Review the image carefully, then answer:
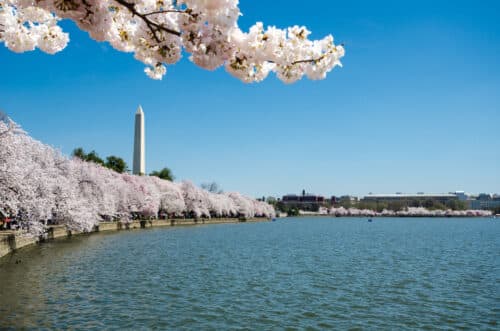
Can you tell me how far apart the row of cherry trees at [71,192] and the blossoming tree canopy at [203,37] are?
22520 millimetres

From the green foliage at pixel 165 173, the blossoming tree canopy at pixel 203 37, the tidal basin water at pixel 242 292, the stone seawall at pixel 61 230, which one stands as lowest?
the tidal basin water at pixel 242 292

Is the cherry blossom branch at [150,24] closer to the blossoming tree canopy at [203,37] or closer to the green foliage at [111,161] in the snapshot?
the blossoming tree canopy at [203,37]

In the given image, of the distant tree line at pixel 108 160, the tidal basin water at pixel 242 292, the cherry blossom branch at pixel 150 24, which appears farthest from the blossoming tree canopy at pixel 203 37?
the distant tree line at pixel 108 160

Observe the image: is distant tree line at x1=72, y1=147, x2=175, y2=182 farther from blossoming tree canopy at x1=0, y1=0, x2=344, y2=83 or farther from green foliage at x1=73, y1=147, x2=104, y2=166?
blossoming tree canopy at x1=0, y1=0, x2=344, y2=83

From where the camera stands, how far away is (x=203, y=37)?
525 centimetres

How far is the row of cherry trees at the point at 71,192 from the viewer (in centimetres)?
2653

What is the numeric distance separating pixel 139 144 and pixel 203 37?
8968 centimetres

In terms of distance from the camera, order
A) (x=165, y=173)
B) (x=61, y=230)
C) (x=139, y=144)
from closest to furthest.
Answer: (x=61, y=230) < (x=139, y=144) < (x=165, y=173)

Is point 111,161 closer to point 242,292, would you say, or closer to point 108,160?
point 108,160

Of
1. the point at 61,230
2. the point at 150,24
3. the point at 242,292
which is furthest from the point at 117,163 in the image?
the point at 150,24

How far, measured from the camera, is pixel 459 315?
1527cm

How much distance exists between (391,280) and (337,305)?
656 cm

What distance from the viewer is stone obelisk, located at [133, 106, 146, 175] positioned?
92.1 meters

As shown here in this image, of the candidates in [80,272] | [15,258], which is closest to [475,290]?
[80,272]
